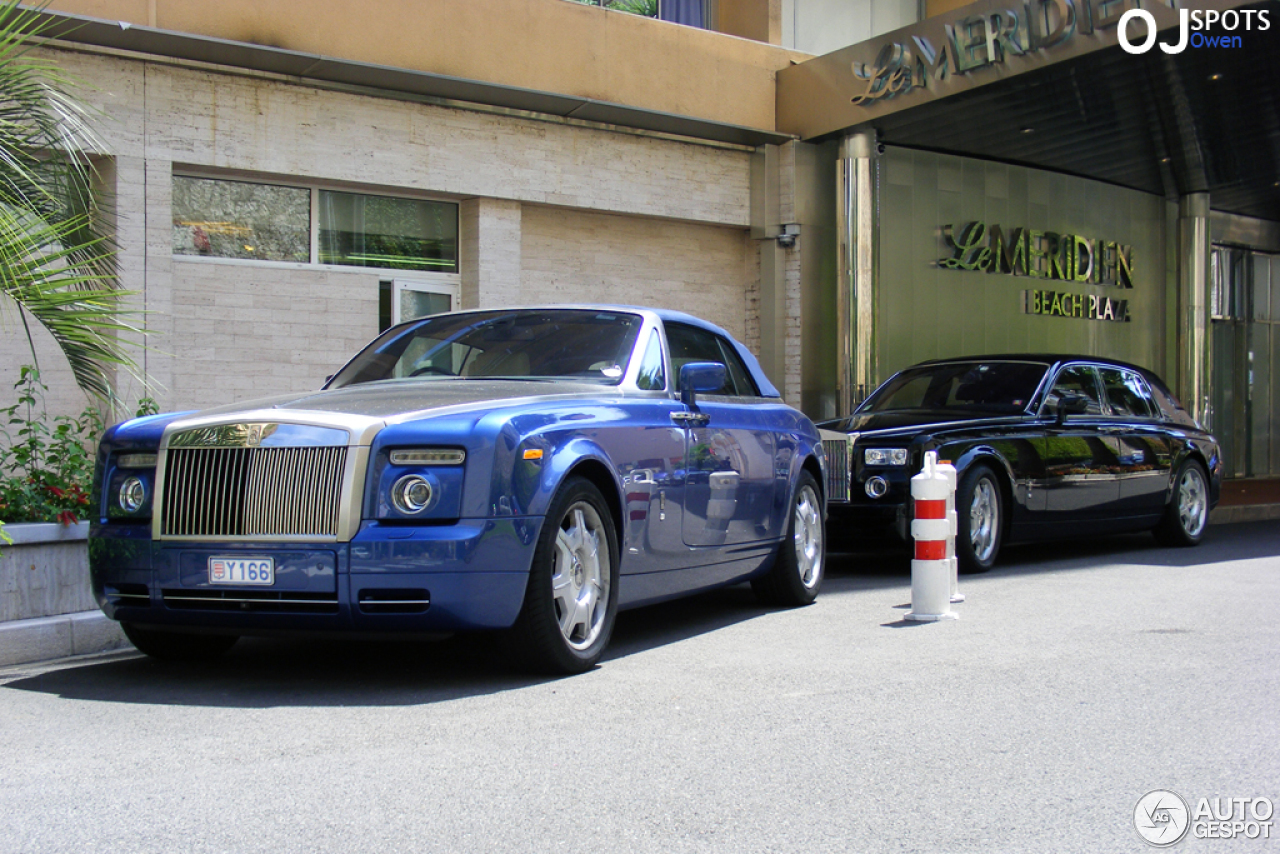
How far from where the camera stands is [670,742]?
14.5ft

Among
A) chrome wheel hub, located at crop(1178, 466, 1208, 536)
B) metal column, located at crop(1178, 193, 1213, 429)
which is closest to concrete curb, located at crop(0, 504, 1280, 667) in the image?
chrome wheel hub, located at crop(1178, 466, 1208, 536)

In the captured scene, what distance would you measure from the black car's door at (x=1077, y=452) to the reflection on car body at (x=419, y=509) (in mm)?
4812

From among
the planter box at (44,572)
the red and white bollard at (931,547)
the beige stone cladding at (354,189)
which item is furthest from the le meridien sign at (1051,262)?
the planter box at (44,572)

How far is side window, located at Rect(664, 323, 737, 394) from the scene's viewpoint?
7246 millimetres

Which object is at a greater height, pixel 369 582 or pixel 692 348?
pixel 692 348

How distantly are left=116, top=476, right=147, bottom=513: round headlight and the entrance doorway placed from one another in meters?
23.2

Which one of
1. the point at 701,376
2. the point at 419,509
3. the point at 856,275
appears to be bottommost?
the point at 419,509

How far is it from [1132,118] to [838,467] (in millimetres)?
9997

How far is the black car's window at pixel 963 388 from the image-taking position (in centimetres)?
1088

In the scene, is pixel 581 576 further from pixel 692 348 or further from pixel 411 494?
pixel 692 348

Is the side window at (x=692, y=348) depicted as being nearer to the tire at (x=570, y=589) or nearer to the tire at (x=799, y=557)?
the tire at (x=799, y=557)

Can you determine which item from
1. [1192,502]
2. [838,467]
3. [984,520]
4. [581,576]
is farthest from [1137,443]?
[581,576]

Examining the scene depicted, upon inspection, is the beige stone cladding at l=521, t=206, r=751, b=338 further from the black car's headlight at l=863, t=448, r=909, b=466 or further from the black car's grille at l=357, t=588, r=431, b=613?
the black car's grille at l=357, t=588, r=431, b=613

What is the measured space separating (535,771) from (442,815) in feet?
1.68
